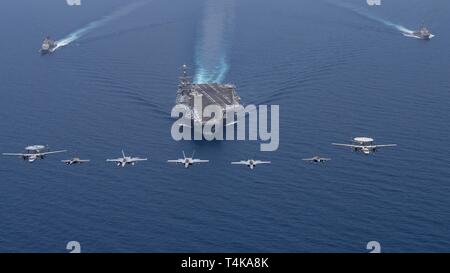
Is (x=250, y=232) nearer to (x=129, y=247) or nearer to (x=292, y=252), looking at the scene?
(x=292, y=252)

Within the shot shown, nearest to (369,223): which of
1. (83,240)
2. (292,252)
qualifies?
(292,252)

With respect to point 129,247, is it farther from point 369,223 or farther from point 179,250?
point 369,223
